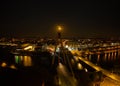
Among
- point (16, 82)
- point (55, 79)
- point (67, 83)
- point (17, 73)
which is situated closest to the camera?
point (16, 82)

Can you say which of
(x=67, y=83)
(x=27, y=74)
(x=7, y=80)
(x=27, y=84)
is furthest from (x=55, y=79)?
(x=7, y=80)

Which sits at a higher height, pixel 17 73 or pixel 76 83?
pixel 17 73

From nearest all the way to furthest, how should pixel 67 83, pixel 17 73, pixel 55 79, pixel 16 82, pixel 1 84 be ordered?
1. pixel 1 84
2. pixel 16 82
3. pixel 17 73
4. pixel 67 83
5. pixel 55 79

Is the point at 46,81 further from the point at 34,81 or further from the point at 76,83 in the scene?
the point at 76,83

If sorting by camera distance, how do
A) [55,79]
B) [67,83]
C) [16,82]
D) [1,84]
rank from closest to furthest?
[1,84] → [16,82] → [67,83] → [55,79]

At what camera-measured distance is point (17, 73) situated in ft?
21.4

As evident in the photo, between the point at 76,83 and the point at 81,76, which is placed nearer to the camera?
the point at 76,83

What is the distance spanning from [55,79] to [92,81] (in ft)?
6.62

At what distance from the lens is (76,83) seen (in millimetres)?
6859

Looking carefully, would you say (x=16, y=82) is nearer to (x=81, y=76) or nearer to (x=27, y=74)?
(x=27, y=74)

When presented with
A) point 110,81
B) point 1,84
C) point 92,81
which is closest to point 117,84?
point 110,81

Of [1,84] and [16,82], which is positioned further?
[16,82]

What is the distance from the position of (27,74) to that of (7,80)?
98 cm

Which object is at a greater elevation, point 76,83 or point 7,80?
point 7,80
